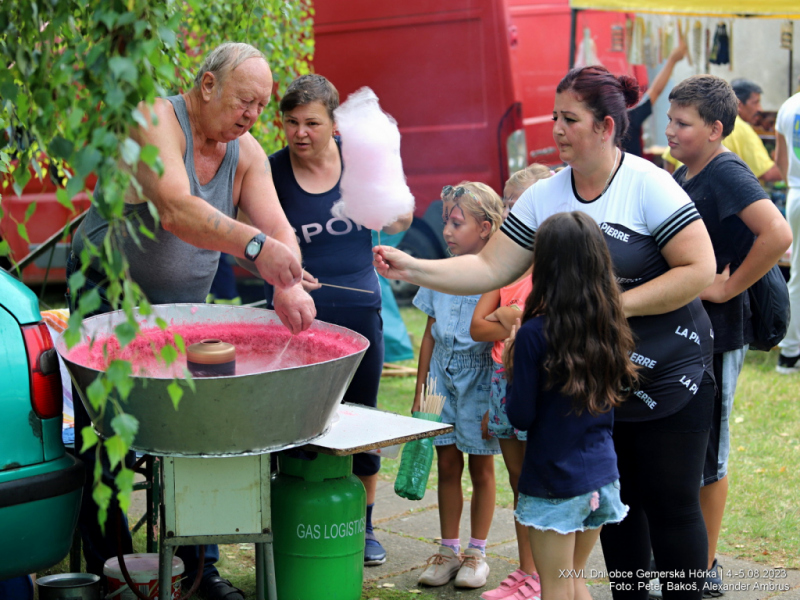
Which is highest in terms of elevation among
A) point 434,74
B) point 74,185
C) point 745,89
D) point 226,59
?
point 434,74

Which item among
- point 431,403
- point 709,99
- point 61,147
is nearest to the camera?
point 61,147

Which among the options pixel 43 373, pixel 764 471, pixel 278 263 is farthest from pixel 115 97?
pixel 764 471

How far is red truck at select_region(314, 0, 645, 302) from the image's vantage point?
6840 mm

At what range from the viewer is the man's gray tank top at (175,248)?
8.45ft

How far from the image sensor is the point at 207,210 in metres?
2.29

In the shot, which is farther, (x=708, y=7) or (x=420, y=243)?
(x=420, y=243)

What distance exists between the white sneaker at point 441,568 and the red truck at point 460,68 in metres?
4.45

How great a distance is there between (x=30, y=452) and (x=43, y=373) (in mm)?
217

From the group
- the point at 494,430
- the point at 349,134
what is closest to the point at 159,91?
the point at 349,134

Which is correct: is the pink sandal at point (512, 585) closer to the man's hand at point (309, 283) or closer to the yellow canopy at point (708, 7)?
the man's hand at point (309, 283)

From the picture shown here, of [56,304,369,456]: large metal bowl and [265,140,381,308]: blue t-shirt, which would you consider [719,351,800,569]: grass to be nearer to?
[265,140,381,308]: blue t-shirt

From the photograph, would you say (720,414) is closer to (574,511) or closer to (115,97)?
(574,511)

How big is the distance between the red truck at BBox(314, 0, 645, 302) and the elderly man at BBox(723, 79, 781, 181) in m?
1.05

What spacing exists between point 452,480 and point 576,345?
3.69 feet
